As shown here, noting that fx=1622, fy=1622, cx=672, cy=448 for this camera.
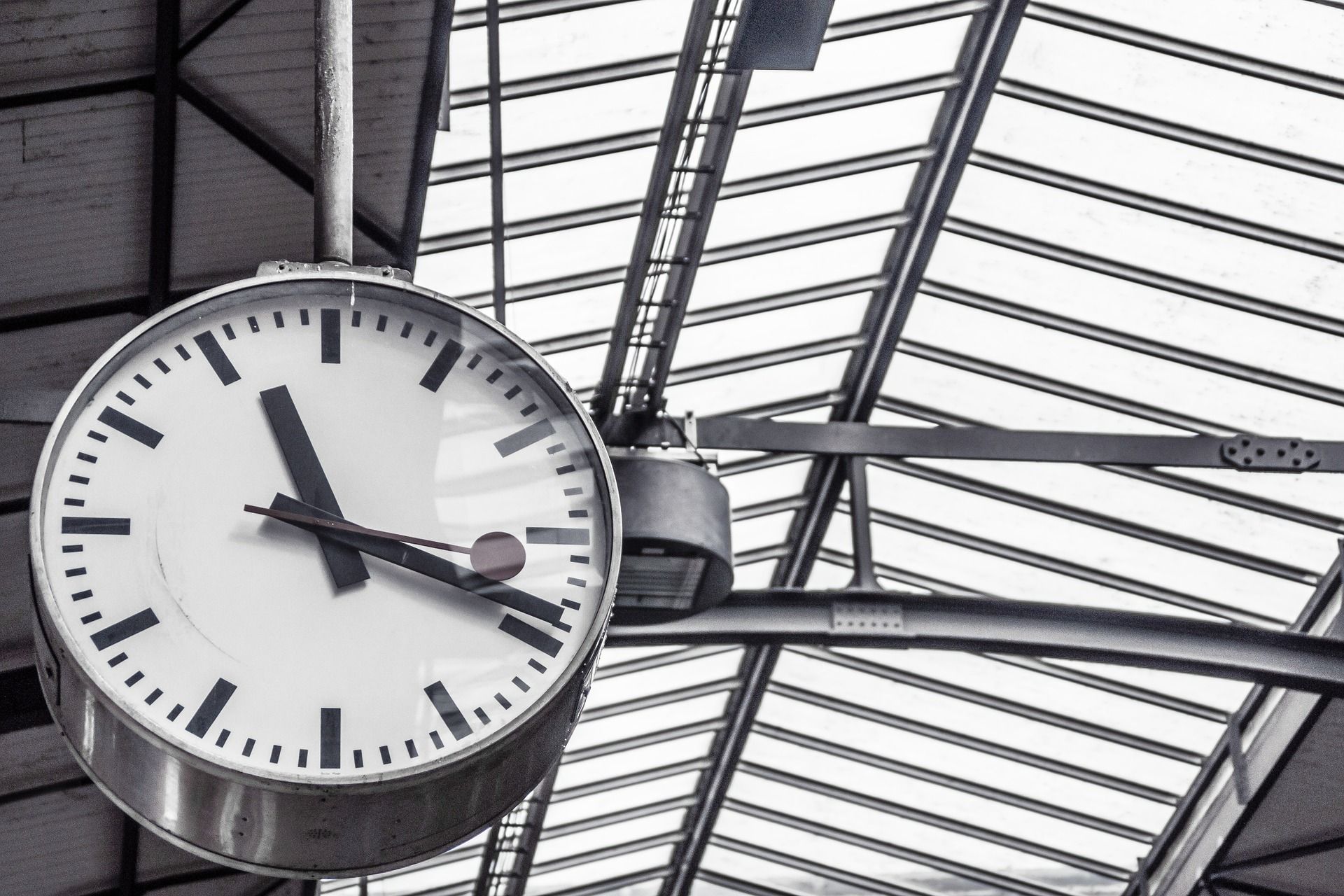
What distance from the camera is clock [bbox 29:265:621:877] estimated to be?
3.08 metres

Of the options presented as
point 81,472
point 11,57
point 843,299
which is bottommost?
point 81,472

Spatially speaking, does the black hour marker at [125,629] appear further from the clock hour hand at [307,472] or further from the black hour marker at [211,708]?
the clock hour hand at [307,472]

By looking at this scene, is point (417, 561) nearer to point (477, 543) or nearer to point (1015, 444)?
point (477, 543)

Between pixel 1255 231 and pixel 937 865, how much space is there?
386 inches

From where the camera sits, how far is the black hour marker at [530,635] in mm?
3351

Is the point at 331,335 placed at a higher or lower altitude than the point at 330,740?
higher

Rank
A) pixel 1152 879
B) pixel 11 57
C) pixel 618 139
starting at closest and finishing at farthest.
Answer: pixel 11 57
pixel 618 139
pixel 1152 879

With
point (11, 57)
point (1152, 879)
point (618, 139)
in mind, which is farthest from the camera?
point (1152, 879)

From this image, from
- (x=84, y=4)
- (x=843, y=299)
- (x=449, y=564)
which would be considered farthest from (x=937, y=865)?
(x=449, y=564)

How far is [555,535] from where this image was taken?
11.6ft

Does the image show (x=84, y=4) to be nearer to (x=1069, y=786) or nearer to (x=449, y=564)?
(x=449, y=564)

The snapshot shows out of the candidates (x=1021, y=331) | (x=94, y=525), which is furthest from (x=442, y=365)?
(x=1021, y=331)

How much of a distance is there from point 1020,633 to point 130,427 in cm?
1068

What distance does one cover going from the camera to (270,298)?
363 centimetres
